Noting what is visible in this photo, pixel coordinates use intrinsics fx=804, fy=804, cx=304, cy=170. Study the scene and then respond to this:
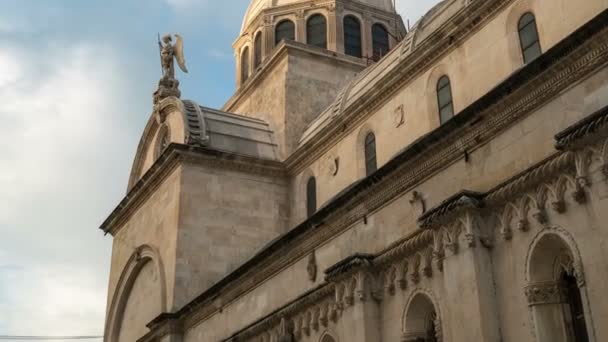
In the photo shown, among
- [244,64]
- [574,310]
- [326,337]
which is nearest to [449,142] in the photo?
[574,310]

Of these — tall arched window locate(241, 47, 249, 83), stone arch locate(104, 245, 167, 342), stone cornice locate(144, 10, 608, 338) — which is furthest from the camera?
tall arched window locate(241, 47, 249, 83)

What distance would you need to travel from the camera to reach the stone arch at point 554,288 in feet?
37.3

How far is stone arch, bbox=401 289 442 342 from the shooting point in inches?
559

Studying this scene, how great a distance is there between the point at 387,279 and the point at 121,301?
16.9 metres

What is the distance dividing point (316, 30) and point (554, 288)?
24589 millimetres

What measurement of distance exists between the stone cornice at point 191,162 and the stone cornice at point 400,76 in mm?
823

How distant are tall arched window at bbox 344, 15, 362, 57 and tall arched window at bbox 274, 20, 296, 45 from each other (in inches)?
91.9

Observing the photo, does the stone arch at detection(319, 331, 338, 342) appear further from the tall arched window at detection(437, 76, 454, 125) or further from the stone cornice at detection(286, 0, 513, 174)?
the stone cornice at detection(286, 0, 513, 174)

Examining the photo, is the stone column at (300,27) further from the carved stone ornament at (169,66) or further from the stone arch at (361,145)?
the stone arch at (361,145)

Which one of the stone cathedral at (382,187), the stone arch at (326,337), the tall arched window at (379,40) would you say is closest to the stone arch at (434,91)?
the stone cathedral at (382,187)

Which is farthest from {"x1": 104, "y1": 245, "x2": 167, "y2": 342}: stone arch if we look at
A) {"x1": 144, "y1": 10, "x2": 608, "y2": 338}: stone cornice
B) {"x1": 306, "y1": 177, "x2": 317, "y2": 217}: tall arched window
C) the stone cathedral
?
{"x1": 144, "y1": 10, "x2": 608, "y2": 338}: stone cornice

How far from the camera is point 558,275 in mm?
11680

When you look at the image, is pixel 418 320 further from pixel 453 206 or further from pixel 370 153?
pixel 370 153

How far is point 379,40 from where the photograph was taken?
35.5 metres
